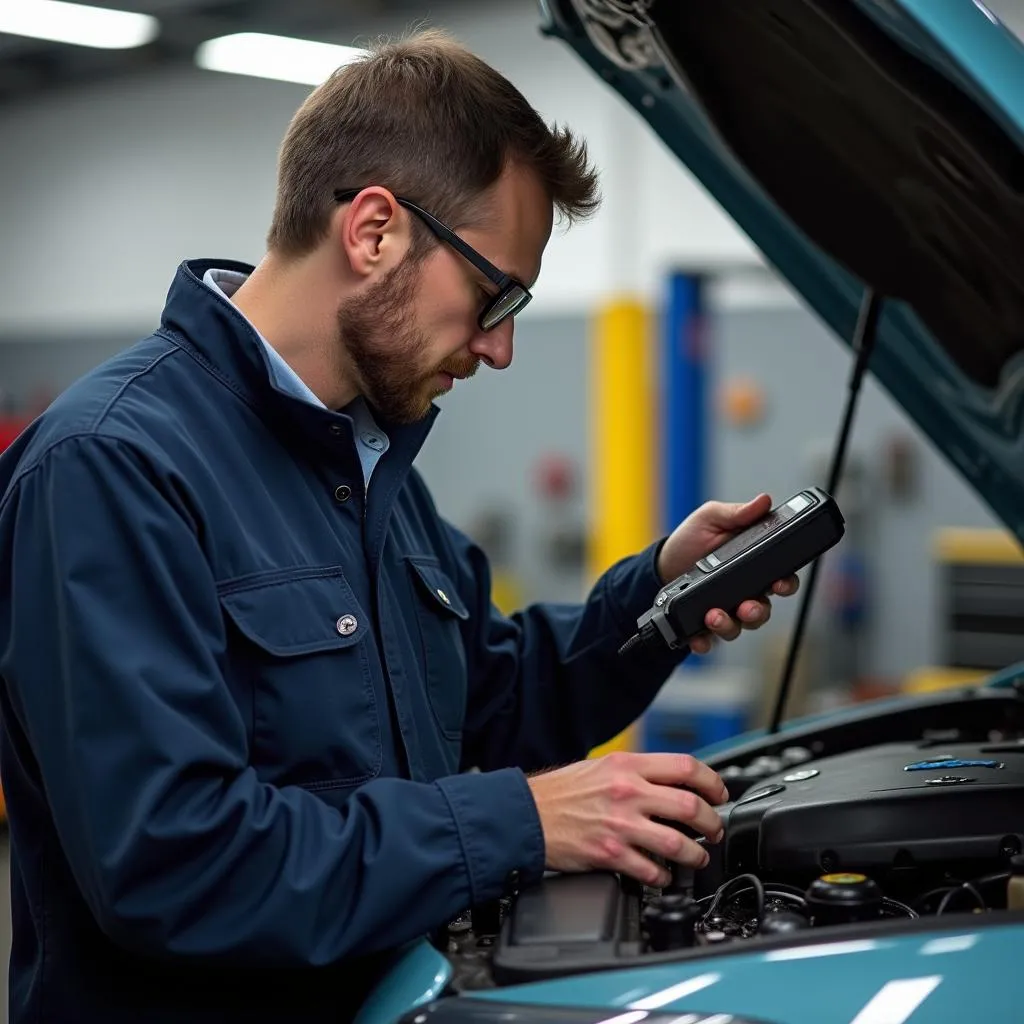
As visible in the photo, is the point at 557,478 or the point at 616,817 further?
the point at 557,478

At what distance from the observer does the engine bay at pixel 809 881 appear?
3.08ft

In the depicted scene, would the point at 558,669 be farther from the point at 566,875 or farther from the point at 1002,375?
the point at 1002,375

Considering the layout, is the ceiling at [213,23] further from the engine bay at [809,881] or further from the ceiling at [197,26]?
the engine bay at [809,881]

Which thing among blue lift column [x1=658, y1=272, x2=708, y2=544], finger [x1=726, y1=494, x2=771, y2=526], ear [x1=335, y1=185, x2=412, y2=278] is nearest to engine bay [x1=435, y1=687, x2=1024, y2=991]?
finger [x1=726, y1=494, x2=771, y2=526]

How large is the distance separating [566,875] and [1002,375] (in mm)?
996

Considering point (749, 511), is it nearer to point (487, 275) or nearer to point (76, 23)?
point (487, 275)

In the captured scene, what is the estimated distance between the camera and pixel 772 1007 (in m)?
0.85

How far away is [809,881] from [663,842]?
23 centimetres

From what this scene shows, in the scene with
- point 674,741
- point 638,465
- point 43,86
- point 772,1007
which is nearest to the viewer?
point 772,1007

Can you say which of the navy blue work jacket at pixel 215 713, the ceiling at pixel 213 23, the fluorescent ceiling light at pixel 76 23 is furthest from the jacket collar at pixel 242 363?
the fluorescent ceiling light at pixel 76 23

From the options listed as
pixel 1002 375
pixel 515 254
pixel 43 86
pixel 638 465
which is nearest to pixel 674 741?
pixel 638 465

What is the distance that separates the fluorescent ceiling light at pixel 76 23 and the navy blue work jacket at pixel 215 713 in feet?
15.9

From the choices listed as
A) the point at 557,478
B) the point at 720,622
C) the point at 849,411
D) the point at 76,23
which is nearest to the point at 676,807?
the point at 720,622

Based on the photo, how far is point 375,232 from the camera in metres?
1.20
